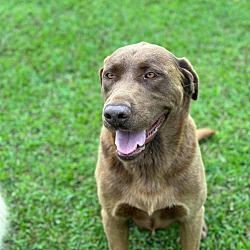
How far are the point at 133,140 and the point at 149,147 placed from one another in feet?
1.18

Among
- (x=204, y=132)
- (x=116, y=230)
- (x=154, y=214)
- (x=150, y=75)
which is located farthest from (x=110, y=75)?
(x=204, y=132)

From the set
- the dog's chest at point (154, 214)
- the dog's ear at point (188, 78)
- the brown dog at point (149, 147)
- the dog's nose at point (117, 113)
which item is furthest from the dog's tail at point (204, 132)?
the dog's nose at point (117, 113)

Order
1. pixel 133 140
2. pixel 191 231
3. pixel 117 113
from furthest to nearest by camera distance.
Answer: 1. pixel 191 231
2. pixel 133 140
3. pixel 117 113

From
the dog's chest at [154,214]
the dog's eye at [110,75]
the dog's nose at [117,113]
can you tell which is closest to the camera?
the dog's nose at [117,113]

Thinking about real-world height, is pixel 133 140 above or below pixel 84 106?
above

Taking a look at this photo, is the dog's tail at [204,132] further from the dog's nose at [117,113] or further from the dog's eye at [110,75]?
the dog's nose at [117,113]

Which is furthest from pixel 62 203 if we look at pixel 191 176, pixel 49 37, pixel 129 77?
pixel 49 37

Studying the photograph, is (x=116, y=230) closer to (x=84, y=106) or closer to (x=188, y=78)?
(x=188, y=78)

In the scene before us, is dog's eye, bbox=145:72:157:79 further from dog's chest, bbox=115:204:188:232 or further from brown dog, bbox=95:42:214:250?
dog's chest, bbox=115:204:188:232

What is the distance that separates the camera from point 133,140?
285cm

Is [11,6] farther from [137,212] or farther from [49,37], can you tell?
[137,212]

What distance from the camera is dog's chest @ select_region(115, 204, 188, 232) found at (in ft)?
10.5

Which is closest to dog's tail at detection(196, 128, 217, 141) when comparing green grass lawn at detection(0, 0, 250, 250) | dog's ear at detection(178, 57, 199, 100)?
green grass lawn at detection(0, 0, 250, 250)

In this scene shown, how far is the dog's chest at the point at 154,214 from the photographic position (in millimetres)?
3213
